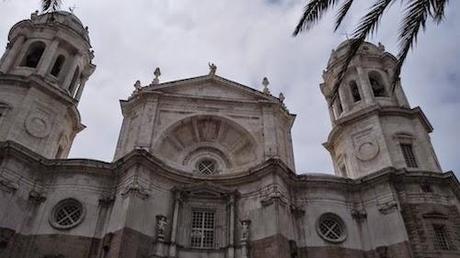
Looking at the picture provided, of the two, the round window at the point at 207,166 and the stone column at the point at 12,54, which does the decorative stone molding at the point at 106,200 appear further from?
the stone column at the point at 12,54

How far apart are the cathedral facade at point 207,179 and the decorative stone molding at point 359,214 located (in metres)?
0.08

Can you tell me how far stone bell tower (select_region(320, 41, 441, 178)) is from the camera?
2627 centimetres

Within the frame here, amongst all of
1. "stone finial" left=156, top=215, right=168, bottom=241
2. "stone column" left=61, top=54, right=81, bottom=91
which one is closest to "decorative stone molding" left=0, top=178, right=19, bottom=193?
"stone finial" left=156, top=215, right=168, bottom=241

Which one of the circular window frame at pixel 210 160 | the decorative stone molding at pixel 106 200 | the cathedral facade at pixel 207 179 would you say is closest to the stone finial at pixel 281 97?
the cathedral facade at pixel 207 179

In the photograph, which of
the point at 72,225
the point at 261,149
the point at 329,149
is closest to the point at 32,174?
the point at 72,225

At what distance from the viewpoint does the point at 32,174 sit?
75.4 feet

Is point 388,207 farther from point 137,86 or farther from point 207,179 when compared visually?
point 137,86

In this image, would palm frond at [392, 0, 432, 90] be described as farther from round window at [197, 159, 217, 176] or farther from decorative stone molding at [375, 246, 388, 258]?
round window at [197, 159, 217, 176]

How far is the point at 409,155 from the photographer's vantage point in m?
26.5

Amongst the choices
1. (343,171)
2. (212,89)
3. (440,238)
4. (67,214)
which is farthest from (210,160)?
(440,238)

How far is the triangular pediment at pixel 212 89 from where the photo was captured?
29250mm

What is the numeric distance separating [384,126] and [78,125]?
21.0m

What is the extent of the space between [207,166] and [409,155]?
12.8m

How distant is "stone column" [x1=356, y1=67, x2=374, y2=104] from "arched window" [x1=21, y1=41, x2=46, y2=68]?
919 inches
